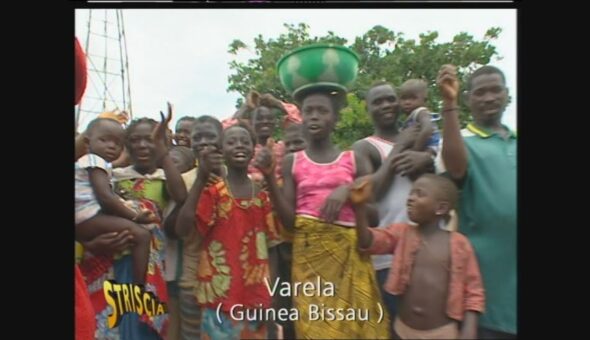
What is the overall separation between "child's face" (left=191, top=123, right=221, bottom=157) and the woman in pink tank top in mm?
221

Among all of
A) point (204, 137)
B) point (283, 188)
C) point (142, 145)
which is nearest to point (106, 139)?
point (142, 145)

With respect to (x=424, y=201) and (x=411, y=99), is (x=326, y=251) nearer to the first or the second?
(x=424, y=201)

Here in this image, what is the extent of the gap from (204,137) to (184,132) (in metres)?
0.09

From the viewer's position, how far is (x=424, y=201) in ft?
11.3

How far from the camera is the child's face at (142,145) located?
354 centimetres

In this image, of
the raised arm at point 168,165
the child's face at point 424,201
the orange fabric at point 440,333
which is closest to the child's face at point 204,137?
the raised arm at point 168,165

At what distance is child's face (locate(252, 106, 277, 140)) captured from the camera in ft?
11.5

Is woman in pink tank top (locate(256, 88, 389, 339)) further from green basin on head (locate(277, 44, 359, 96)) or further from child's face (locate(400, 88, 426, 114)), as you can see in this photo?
child's face (locate(400, 88, 426, 114))

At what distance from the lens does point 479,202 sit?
137 inches

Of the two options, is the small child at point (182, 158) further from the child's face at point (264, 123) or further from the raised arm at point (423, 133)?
the raised arm at point (423, 133)

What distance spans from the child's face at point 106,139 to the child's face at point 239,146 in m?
0.47

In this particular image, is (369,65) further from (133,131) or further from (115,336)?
(115,336)

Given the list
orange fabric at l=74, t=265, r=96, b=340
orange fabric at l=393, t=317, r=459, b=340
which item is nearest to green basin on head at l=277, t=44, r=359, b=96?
orange fabric at l=393, t=317, r=459, b=340

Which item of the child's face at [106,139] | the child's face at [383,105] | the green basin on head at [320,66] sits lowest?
the child's face at [106,139]
